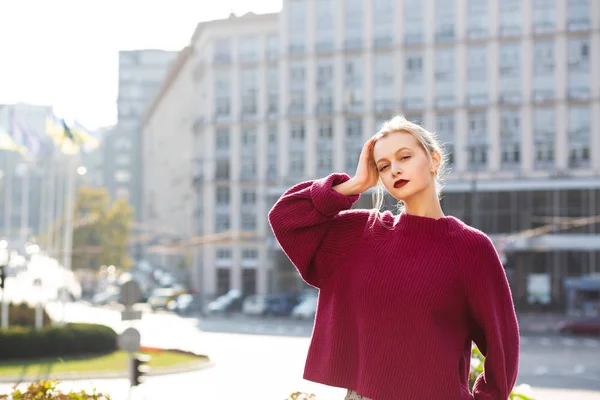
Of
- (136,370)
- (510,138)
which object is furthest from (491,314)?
(510,138)

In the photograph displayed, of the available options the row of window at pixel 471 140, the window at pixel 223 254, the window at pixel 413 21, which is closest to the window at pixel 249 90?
the row of window at pixel 471 140

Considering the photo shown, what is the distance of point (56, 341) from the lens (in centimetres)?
2592

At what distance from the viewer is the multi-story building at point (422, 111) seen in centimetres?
5800

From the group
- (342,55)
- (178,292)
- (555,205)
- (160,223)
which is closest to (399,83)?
(342,55)

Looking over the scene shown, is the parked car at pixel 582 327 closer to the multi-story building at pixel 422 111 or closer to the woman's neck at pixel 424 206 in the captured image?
the multi-story building at pixel 422 111

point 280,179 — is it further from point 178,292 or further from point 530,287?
point 530,287

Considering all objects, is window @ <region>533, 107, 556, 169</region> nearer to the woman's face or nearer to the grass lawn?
the grass lawn

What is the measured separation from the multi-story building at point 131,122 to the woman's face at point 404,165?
149 meters

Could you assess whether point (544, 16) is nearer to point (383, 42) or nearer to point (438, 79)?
point (438, 79)

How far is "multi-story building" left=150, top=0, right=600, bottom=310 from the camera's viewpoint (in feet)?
190

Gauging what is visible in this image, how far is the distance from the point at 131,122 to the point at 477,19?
108m

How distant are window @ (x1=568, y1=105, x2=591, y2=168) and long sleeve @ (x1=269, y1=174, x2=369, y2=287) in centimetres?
5637

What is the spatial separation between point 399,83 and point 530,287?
15.6 meters

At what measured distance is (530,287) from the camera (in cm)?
5753
